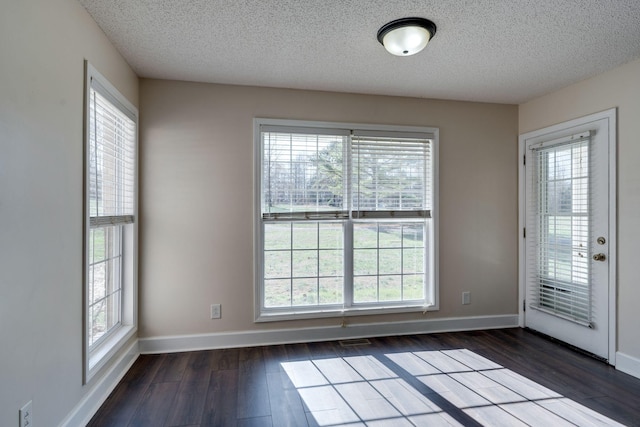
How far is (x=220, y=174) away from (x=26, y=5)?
1.75 metres

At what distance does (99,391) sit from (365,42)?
3.01m

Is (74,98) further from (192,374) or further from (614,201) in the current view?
(614,201)

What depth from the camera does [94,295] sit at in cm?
232

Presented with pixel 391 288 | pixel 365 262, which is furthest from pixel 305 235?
pixel 391 288

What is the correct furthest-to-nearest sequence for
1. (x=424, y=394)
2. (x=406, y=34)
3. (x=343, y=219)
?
(x=343, y=219) → (x=424, y=394) → (x=406, y=34)

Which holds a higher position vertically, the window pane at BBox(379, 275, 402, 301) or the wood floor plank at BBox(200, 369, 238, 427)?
the window pane at BBox(379, 275, 402, 301)

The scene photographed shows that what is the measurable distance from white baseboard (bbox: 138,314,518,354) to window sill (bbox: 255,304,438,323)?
0.12 m

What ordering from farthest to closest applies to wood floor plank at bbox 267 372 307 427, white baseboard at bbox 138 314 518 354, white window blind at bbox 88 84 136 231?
white baseboard at bbox 138 314 518 354
white window blind at bbox 88 84 136 231
wood floor plank at bbox 267 372 307 427

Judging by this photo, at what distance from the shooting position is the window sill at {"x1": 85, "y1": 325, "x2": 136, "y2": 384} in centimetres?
208

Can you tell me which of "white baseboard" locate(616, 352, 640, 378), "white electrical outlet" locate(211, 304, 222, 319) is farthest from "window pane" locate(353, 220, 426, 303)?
"white baseboard" locate(616, 352, 640, 378)

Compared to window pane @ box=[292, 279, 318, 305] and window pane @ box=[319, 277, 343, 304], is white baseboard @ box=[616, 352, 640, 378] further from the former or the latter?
window pane @ box=[292, 279, 318, 305]

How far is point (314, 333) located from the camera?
3.25 meters

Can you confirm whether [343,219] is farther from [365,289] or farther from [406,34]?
[406,34]

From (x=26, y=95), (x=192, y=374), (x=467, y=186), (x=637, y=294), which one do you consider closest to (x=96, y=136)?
(x=26, y=95)
